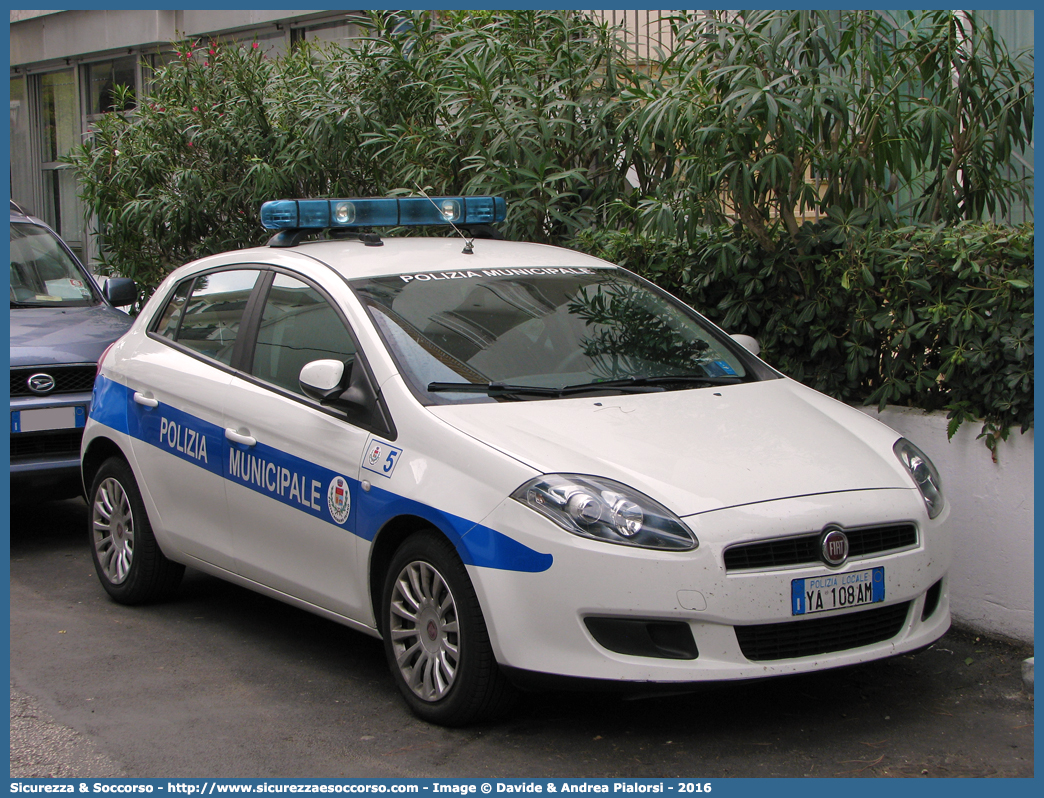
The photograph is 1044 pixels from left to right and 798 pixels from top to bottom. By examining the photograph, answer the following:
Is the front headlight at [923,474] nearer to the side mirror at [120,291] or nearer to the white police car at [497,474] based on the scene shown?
the white police car at [497,474]

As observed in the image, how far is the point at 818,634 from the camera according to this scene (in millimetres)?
4027

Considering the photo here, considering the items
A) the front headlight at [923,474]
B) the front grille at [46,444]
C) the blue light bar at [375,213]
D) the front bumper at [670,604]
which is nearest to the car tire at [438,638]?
the front bumper at [670,604]

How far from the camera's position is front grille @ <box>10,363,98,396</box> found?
23.2 ft

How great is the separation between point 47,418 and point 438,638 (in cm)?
377

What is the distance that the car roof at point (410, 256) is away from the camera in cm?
525

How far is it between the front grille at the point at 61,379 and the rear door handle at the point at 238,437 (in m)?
2.46

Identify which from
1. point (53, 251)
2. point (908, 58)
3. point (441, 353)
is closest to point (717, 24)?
point (908, 58)

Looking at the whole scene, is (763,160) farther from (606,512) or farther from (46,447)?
(46,447)

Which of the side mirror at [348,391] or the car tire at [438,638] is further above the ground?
the side mirror at [348,391]

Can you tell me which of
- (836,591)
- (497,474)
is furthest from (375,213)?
(836,591)

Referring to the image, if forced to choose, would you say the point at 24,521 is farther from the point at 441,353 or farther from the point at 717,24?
the point at 717,24

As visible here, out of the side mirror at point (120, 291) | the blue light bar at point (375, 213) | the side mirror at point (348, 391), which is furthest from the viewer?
the side mirror at point (120, 291)

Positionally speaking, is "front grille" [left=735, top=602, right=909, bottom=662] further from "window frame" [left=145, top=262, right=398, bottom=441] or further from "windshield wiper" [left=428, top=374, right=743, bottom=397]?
"window frame" [left=145, top=262, right=398, bottom=441]

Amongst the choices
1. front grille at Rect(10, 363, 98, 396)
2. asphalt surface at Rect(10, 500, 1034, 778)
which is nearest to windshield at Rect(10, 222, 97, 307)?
front grille at Rect(10, 363, 98, 396)
